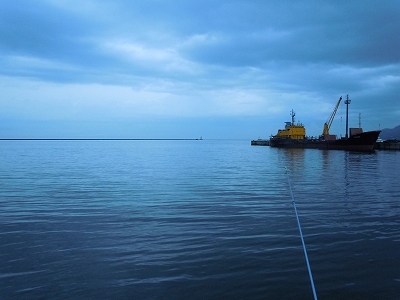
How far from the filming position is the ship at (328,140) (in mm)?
79750

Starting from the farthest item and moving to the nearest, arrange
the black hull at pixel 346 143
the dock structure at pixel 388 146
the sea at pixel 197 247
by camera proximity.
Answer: the dock structure at pixel 388 146 < the black hull at pixel 346 143 < the sea at pixel 197 247

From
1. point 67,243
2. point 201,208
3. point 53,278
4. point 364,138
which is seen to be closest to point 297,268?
point 53,278

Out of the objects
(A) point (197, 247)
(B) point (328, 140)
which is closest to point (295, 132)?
(B) point (328, 140)

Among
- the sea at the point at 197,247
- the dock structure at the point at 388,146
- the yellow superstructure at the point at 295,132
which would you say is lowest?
the sea at the point at 197,247

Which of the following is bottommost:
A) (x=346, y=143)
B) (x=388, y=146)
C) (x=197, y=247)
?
(x=197, y=247)

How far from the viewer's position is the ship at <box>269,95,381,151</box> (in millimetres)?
79750

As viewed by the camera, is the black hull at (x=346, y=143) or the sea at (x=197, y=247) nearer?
the sea at (x=197, y=247)

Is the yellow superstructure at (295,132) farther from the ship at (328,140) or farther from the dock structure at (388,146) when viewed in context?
the dock structure at (388,146)

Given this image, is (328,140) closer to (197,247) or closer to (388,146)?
(388,146)

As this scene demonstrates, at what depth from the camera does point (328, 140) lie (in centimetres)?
9194

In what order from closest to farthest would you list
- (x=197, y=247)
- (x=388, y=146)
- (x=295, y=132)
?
(x=197, y=247) < (x=388, y=146) < (x=295, y=132)

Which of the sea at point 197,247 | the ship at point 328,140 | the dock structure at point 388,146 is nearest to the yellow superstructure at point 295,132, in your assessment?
the ship at point 328,140

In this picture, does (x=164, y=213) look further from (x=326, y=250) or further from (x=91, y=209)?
A: (x=326, y=250)

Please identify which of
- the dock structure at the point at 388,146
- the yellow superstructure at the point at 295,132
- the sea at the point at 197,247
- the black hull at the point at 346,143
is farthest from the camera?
the yellow superstructure at the point at 295,132
